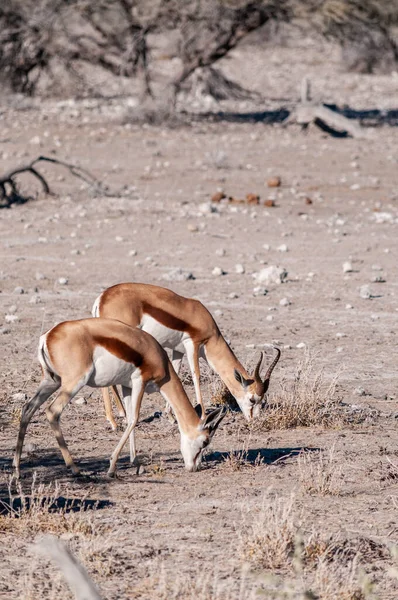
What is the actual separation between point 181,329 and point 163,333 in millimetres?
148

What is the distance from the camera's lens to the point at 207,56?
80.2ft

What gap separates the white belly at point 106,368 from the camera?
5680 millimetres

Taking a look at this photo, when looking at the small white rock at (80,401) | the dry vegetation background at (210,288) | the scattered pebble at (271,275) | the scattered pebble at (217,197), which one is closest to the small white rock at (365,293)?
the dry vegetation background at (210,288)

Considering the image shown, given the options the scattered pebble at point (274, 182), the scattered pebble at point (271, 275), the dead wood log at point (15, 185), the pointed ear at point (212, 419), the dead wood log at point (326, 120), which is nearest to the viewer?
the pointed ear at point (212, 419)

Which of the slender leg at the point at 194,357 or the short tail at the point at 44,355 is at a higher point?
the short tail at the point at 44,355

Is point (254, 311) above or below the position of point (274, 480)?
below

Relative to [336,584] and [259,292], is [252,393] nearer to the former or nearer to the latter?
[336,584]

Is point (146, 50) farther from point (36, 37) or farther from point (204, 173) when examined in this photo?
point (204, 173)

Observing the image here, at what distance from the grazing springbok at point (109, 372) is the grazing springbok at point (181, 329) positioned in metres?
→ 0.80

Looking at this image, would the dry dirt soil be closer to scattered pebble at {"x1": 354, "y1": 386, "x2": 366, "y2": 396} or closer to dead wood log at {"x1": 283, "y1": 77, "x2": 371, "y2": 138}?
scattered pebble at {"x1": 354, "y1": 386, "x2": 366, "y2": 396}

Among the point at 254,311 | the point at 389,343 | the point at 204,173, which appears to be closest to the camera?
the point at 389,343

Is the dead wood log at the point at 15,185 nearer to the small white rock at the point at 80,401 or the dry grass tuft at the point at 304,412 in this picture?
the small white rock at the point at 80,401

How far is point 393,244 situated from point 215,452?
7.40 meters

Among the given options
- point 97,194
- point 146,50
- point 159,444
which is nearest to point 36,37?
point 146,50
